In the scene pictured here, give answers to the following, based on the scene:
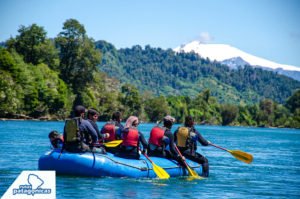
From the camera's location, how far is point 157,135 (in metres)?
18.5

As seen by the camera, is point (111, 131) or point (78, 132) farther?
point (111, 131)

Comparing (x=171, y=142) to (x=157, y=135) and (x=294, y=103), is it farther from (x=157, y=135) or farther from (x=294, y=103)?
(x=294, y=103)

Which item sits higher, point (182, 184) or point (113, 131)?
point (113, 131)

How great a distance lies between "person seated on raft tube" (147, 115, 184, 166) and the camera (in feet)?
60.6

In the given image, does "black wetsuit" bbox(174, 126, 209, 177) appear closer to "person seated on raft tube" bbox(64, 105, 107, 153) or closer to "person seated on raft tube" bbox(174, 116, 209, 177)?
"person seated on raft tube" bbox(174, 116, 209, 177)

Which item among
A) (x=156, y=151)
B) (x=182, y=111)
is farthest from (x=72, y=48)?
(x=156, y=151)

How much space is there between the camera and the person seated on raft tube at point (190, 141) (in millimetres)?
18828

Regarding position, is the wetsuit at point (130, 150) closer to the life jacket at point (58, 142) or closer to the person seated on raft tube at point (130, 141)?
the person seated on raft tube at point (130, 141)

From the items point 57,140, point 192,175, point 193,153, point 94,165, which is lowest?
point 192,175

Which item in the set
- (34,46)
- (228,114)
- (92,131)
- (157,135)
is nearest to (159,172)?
(157,135)

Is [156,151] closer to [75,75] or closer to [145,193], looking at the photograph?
[145,193]

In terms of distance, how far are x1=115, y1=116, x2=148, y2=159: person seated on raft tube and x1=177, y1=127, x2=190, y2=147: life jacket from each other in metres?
1.43

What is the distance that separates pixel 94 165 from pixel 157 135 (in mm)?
2578

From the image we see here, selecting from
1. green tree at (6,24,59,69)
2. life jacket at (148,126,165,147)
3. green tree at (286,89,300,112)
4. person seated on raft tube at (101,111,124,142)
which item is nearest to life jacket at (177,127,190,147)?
life jacket at (148,126,165,147)
